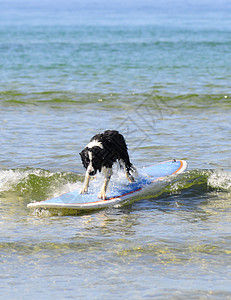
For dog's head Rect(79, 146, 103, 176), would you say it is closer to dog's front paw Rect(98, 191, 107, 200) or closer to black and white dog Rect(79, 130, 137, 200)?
black and white dog Rect(79, 130, 137, 200)

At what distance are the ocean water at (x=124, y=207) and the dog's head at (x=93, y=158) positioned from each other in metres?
0.66

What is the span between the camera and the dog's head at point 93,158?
722 cm

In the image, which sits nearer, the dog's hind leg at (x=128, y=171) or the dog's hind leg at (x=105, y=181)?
the dog's hind leg at (x=105, y=181)

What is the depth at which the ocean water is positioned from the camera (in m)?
4.98

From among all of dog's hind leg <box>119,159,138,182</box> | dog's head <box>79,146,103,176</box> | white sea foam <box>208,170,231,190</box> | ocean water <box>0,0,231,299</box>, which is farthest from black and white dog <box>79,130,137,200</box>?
white sea foam <box>208,170,231,190</box>

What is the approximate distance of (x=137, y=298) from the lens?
4.54 m

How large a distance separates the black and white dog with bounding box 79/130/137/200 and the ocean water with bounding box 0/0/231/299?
556 millimetres

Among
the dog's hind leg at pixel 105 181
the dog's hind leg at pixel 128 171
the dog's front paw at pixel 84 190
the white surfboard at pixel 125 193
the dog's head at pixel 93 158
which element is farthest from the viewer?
the dog's hind leg at pixel 128 171

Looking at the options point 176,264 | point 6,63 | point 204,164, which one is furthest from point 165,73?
point 176,264

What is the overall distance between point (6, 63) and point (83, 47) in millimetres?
11369

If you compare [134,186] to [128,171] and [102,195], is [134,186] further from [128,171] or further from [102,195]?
[102,195]

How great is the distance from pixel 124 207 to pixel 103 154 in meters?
0.93

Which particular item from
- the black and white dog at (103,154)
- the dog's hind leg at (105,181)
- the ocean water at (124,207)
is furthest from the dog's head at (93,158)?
the ocean water at (124,207)

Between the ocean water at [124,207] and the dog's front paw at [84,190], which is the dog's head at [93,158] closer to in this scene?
the dog's front paw at [84,190]
